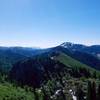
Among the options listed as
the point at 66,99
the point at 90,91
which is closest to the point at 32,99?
the point at 66,99

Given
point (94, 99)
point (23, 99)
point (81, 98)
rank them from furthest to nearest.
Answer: point (23, 99) → point (81, 98) → point (94, 99)

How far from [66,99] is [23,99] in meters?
30.5

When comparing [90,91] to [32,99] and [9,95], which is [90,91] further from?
[9,95]

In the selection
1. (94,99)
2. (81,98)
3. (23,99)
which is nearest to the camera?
(94,99)

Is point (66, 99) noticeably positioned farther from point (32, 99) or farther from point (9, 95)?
point (9, 95)

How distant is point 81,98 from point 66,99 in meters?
10.8

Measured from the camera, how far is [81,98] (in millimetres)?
131125

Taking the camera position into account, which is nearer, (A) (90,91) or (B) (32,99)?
(A) (90,91)

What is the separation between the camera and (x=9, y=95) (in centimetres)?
15812

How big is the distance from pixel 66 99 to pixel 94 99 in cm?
4786

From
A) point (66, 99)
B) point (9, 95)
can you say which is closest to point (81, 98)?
point (66, 99)

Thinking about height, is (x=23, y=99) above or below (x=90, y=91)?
below

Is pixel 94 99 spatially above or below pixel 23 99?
above

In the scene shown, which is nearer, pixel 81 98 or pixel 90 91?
pixel 90 91
